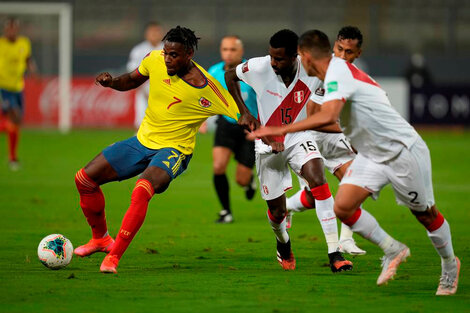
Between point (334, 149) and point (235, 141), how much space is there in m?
3.11

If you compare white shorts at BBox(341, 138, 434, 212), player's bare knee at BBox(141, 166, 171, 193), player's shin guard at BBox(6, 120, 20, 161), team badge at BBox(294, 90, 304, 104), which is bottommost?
player's shin guard at BBox(6, 120, 20, 161)

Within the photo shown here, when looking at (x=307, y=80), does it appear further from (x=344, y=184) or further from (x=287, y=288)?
(x=287, y=288)

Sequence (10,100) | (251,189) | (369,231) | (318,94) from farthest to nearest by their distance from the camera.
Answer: (10,100) < (251,189) < (318,94) < (369,231)

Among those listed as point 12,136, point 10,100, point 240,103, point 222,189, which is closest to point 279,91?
point 240,103

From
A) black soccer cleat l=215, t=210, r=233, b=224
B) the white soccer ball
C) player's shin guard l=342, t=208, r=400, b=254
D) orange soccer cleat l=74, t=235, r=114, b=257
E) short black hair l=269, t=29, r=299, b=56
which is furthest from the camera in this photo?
black soccer cleat l=215, t=210, r=233, b=224

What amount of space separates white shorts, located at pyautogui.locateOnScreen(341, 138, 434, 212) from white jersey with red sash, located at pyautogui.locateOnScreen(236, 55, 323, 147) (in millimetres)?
1366

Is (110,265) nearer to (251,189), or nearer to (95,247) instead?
(95,247)

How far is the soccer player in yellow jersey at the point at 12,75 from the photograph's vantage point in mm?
17984

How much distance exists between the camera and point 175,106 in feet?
26.7

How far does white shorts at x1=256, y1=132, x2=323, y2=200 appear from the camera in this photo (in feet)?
26.2

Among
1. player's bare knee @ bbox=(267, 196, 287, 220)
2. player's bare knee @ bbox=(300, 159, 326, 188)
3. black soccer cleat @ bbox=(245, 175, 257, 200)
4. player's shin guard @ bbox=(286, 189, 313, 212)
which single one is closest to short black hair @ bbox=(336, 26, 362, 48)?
player's bare knee @ bbox=(300, 159, 326, 188)

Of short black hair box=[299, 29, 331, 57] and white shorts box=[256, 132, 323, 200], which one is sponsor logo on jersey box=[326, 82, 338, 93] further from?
white shorts box=[256, 132, 323, 200]

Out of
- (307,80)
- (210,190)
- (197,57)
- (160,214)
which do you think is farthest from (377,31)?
(307,80)

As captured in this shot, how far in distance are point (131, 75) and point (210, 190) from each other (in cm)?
734
